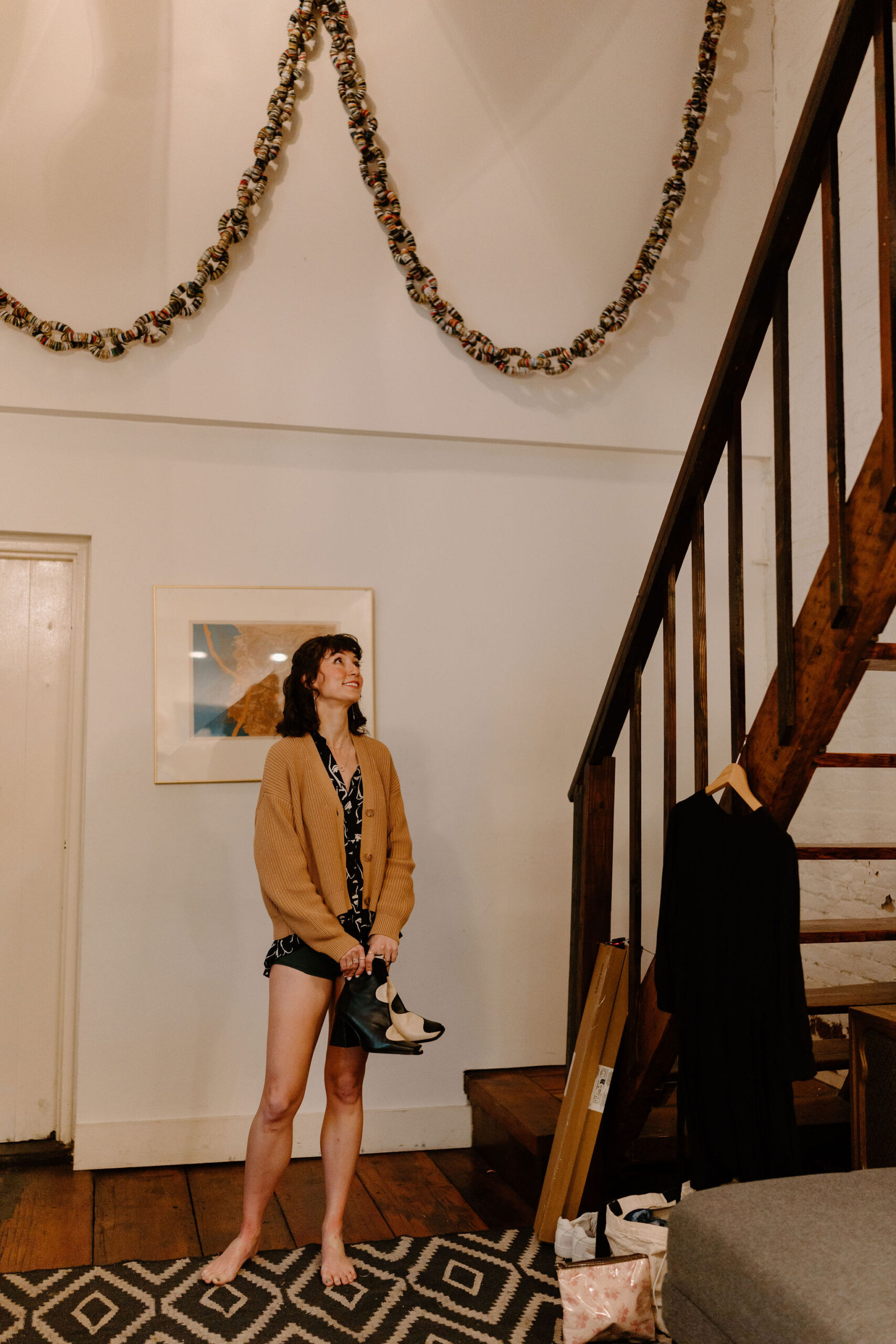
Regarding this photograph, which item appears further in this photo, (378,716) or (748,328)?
(378,716)

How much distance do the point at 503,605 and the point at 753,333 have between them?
169 cm

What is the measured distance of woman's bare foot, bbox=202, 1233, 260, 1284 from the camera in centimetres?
241

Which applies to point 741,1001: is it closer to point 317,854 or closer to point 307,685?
point 317,854

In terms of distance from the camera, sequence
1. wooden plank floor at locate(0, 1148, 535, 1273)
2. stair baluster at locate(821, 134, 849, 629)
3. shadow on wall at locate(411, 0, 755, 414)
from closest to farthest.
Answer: stair baluster at locate(821, 134, 849, 629)
wooden plank floor at locate(0, 1148, 535, 1273)
shadow on wall at locate(411, 0, 755, 414)

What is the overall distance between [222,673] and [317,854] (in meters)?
1.03

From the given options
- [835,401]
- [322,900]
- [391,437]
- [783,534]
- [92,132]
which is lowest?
[322,900]

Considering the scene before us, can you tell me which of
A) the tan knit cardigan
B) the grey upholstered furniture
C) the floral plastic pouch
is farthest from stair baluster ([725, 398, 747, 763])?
the floral plastic pouch

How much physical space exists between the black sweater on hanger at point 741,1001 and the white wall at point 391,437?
144cm

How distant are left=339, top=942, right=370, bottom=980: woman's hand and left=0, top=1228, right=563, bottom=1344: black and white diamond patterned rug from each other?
724mm

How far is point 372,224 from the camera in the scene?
3535 mm

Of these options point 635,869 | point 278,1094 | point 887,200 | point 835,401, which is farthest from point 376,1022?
point 887,200

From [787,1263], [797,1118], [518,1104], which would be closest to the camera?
[787,1263]

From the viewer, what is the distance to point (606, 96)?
3754mm

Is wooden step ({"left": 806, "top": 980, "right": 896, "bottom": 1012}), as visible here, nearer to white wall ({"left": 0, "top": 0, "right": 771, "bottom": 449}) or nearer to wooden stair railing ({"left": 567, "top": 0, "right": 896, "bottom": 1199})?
wooden stair railing ({"left": 567, "top": 0, "right": 896, "bottom": 1199})
